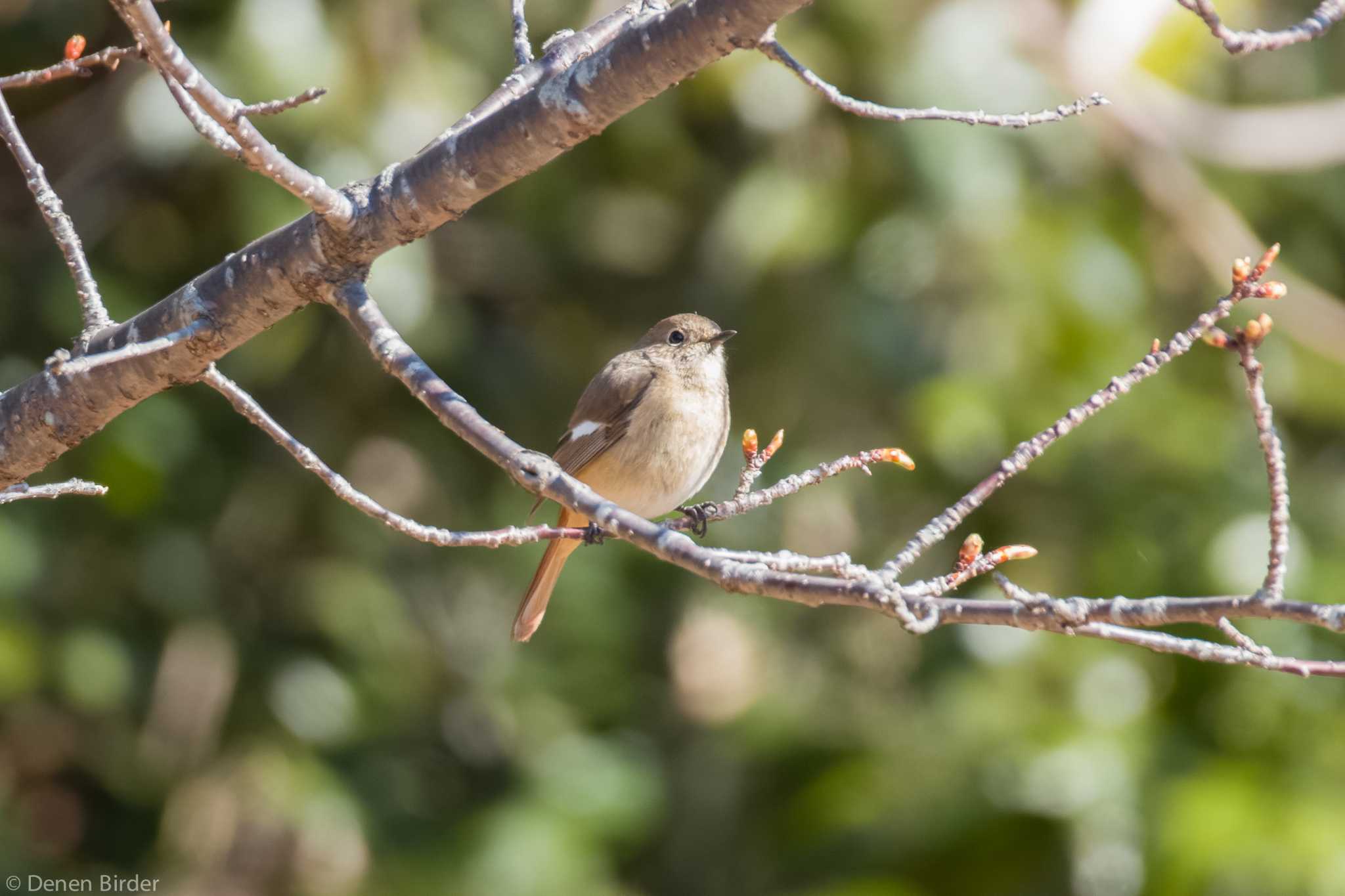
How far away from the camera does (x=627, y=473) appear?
13.0 ft

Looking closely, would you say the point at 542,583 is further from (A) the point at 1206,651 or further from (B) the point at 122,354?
(A) the point at 1206,651

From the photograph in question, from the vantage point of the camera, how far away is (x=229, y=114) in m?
1.87

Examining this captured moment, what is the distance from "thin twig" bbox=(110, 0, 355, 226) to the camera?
170cm

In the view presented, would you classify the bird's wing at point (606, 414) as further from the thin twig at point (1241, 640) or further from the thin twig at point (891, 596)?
the thin twig at point (1241, 640)

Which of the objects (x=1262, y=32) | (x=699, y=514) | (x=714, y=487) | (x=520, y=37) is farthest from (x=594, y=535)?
(x=714, y=487)

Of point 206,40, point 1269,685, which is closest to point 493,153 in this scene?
point 206,40

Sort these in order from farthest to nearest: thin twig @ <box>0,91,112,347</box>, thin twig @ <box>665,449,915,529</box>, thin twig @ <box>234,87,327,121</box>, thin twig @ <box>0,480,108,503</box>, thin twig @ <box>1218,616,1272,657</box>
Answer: thin twig @ <box>0,480,108,503</box> < thin twig @ <box>0,91,112,347</box> < thin twig @ <box>665,449,915,529</box> < thin twig @ <box>234,87,327,121</box> < thin twig @ <box>1218,616,1272,657</box>

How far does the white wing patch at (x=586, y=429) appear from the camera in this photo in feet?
13.5

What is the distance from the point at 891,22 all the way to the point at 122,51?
3.89 meters

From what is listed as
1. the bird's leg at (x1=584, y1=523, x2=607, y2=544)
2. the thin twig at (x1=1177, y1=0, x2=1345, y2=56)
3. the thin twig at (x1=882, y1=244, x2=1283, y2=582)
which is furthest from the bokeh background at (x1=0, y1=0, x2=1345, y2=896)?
the thin twig at (x1=1177, y1=0, x2=1345, y2=56)

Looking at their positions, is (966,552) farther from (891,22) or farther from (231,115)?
(891,22)

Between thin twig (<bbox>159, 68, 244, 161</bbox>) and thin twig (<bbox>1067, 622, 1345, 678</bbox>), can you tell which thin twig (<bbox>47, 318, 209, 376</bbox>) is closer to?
thin twig (<bbox>159, 68, 244, 161</bbox>)

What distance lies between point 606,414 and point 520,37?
71.4 inches

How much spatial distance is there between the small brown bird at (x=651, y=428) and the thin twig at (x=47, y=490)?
1452 mm
